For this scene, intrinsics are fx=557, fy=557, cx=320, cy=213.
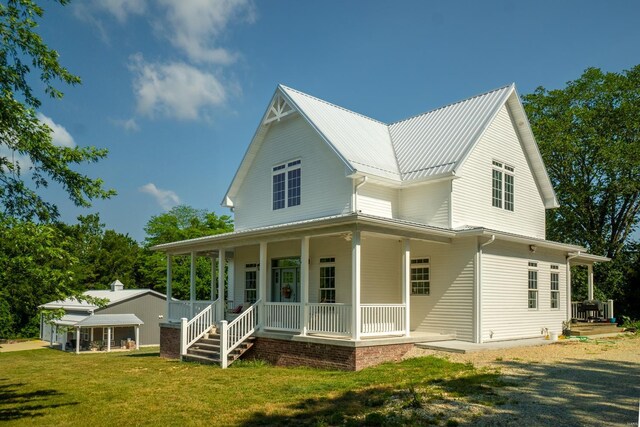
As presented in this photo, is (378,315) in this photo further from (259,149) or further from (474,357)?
(259,149)

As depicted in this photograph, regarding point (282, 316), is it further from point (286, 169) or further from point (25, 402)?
point (25, 402)

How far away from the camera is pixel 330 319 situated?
49.8 feet

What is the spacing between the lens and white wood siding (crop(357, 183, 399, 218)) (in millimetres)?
18031

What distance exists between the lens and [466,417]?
848cm

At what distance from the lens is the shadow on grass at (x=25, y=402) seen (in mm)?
10797

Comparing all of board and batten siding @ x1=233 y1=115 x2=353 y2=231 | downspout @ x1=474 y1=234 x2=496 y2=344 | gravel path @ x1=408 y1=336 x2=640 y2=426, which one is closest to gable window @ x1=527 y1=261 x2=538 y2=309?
gravel path @ x1=408 y1=336 x2=640 y2=426

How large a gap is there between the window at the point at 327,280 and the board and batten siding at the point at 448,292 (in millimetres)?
2625

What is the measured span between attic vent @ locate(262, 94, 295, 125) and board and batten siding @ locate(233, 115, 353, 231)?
30cm

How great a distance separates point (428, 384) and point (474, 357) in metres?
3.64

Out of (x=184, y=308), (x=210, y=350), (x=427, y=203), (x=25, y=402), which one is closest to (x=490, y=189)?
(x=427, y=203)

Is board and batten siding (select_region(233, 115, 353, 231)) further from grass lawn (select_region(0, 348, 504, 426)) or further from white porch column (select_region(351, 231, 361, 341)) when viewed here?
grass lawn (select_region(0, 348, 504, 426))

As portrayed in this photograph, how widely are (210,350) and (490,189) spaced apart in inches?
432

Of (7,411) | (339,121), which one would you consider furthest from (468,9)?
(7,411)

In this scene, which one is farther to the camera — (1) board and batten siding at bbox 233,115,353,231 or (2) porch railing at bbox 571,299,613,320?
(2) porch railing at bbox 571,299,613,320
